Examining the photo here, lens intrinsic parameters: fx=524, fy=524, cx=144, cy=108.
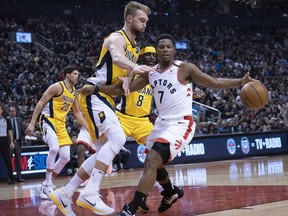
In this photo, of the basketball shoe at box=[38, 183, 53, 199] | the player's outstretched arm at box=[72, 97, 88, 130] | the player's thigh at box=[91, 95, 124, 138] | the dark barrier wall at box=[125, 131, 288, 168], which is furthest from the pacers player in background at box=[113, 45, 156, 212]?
the dark barrier wall at box=[125, 131, 288, 168]

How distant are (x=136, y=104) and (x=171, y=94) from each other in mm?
1743

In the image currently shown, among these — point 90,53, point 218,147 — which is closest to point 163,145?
point 218,147

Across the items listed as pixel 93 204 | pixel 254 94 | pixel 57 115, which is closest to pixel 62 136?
pixel 57 115

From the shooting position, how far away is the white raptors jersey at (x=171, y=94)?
551cm

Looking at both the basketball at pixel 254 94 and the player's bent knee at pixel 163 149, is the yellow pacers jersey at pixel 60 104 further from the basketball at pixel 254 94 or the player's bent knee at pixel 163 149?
the basketball at pixel 254 94

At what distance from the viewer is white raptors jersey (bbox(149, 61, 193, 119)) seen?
5.51 meters

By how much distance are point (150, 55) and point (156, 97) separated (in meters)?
1.79

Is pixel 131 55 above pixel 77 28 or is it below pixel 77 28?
below

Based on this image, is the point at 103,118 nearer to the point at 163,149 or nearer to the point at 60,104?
the point at 163,149

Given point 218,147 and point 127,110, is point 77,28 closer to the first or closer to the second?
point 218,147

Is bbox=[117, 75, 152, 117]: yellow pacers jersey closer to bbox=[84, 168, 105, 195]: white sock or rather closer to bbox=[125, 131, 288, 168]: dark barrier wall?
bbox=[84, 168, 105, 195]: white sock

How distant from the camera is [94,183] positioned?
214 inches

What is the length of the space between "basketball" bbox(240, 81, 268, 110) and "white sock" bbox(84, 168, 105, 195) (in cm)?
170

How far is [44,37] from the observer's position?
26922mm
